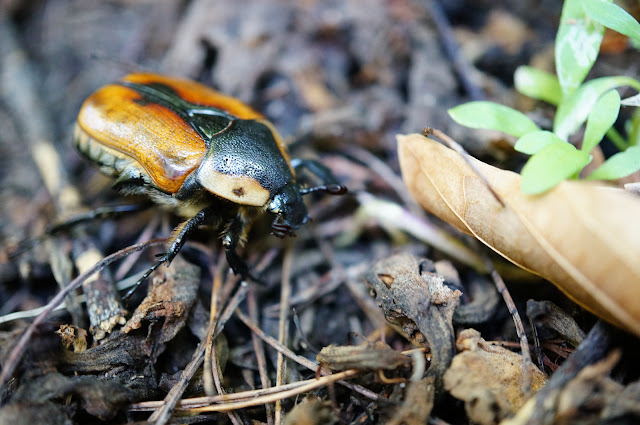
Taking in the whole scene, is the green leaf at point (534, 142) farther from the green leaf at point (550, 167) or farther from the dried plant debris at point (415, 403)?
the dried plant debris at point (415, 403)

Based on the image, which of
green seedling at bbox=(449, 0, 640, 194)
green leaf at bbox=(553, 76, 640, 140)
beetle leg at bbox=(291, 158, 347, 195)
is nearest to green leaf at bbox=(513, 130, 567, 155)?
green seedling at bbox=(449, 0, 640, 194)

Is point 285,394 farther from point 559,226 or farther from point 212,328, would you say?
point 559,226

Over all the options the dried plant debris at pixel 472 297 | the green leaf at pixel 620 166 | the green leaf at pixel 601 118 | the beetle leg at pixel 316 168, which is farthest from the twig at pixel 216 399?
the green leaf at pixel 601 118

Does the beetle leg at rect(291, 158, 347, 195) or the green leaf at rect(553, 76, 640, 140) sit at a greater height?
the green leaf at rect(553, 76, 640, 140)

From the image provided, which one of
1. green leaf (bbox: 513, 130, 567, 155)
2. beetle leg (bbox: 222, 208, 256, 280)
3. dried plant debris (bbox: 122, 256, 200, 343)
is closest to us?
green leaf (bbox: 513, 130, 567, 155)

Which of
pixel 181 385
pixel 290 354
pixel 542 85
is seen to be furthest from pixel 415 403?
pixel 542 85

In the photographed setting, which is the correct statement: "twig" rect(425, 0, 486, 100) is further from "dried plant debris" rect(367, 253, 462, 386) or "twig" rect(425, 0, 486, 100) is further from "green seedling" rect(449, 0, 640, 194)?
"dried plant debris" rect(367, 253, 462, 386)
